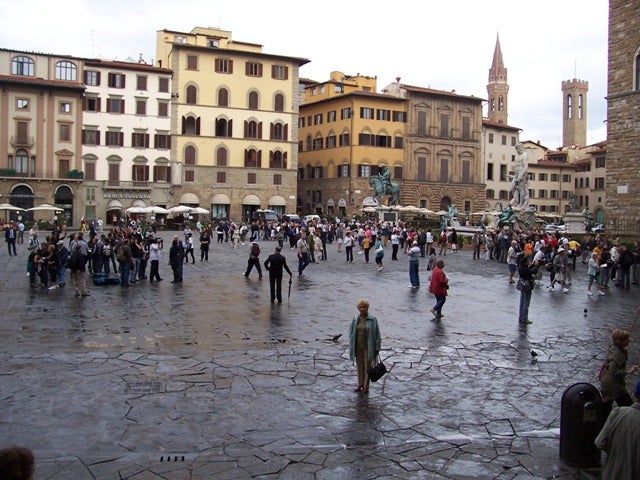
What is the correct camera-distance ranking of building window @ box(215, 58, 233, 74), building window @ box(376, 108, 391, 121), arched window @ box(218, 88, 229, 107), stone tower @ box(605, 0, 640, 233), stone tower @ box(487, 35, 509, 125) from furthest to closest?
stone tower @ box(487, 35, 509, 125), building window @ box(376, 108, 391, 121), arched window @ box(218, 88, 229, 107), building window @ box(215, 58, 233, 74), stone tower @ box(605, 0, 640, 233)

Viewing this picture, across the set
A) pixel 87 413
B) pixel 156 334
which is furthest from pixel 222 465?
pixel 156 334

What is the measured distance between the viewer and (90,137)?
2152 inches

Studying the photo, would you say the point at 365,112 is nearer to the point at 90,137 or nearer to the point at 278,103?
the point at 278,103

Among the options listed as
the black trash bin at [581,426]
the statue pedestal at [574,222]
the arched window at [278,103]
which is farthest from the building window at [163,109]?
the black trash bin at [581,426]

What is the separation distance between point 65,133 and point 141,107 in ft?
21.4

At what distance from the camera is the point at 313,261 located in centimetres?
2761

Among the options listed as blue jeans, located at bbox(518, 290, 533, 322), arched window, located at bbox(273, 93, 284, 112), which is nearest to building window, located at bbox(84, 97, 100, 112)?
arched window, located at bbox(273, 93, 284, 112)

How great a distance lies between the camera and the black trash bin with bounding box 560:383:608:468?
6289mm

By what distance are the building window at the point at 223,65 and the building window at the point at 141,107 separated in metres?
7.12

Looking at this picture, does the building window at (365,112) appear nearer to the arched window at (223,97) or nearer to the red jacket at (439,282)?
the arched window at (223,97)

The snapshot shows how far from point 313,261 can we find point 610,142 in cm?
1635

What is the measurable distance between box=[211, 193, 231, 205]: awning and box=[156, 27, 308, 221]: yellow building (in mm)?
88

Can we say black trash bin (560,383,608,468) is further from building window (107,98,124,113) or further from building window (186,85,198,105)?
building window (186,85,198,105)

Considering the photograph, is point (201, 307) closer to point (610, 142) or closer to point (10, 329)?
point (10, 329)
